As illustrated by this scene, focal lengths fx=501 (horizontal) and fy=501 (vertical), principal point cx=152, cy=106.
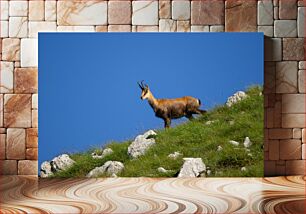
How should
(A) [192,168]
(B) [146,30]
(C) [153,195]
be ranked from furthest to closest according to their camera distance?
(B) [146,30], (A) [192,168], (C) [153,195]

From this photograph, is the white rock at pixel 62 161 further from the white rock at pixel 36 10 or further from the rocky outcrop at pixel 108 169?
the white rock at pixel 36 10

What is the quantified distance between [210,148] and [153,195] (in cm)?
102

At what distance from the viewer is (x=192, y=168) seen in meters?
4.67

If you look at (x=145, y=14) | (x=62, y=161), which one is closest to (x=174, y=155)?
(x=62, y=161)

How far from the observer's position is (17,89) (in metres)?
4.75

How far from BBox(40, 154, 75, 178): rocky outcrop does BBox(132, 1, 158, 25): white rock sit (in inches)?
56.4

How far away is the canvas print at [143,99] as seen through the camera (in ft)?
15.4

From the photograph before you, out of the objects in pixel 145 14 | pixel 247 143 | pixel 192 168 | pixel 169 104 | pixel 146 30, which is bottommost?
pixel 192 168

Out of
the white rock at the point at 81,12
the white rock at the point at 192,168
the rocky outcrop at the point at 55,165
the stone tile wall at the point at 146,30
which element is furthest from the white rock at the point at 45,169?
the white rock at the point at 81,12

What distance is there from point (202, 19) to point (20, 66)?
1.79m

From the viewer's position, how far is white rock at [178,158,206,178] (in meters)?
4.65

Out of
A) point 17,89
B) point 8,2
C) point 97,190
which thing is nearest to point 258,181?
point 97,190

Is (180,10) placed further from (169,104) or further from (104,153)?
(104,153)

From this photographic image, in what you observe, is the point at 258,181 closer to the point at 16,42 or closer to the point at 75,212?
the point at 75,212
